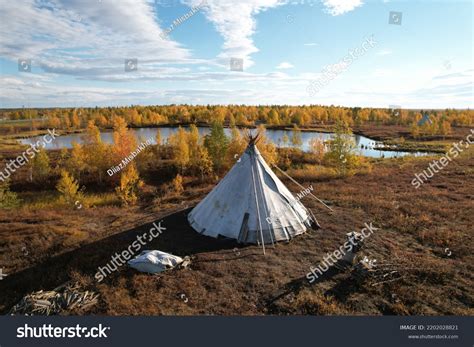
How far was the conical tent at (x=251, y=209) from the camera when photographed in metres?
16.7

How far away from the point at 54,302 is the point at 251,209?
10.2 m

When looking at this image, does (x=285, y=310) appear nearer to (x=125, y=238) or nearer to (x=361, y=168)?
(x=125, y=238)

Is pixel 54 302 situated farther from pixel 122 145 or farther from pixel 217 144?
pixel 122 145

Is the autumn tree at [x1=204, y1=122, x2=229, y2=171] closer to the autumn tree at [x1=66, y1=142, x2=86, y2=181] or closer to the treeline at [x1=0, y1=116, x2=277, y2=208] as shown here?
the treeline at [x1=0, y1=116, x2=277, y2=208]

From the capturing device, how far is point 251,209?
16906mm

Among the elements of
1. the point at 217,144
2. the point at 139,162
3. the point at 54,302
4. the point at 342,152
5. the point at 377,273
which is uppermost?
the point at 217,144

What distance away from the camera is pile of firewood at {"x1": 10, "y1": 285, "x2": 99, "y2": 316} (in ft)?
36.5

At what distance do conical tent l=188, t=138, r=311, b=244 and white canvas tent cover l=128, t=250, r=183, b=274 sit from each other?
3.35 m

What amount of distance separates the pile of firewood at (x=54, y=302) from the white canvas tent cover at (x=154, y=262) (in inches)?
90.2

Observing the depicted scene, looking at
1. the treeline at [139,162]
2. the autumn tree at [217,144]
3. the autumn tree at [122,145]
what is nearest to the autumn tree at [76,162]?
the treeline at [139,162]

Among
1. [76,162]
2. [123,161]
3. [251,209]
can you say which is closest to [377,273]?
[251,209]

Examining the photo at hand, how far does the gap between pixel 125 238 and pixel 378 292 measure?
47.4 feet

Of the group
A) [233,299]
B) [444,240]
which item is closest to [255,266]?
[233,299]

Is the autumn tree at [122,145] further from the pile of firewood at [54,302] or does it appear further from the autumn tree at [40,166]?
the pile of firewood at [54,302]
